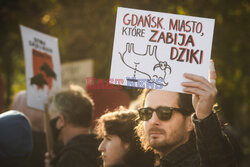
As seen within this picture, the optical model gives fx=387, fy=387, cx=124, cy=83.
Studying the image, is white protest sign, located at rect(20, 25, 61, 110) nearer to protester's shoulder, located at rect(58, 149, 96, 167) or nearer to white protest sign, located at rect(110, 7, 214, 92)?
protester's shoulder, located at rect(58, 149, 96, 167)

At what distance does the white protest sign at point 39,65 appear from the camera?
12.2ft

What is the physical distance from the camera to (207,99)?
6.37ft

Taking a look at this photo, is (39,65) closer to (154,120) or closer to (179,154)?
(154,120)

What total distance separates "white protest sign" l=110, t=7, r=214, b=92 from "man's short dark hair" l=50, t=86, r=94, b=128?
1264 mm

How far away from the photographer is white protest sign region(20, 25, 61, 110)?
3707mm

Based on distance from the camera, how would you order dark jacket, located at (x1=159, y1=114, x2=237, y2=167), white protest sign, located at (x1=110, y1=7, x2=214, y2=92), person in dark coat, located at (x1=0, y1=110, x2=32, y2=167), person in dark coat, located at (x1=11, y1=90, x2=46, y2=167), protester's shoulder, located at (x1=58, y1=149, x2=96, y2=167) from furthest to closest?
person in dark coat, located at (x1=11, y1=90, x2=46, y2=167), protester's shoulder, located at (x1=58, y1=149, x2=96, y2=167), person in dark coat, located at (x1=0, y1=110, x2=32, y2=167), white protest sign, located at (x1=110, y1=7, x2=214, y2=92), dark jacket, located at (x1=159, y1=114, x2=237, y2=167)

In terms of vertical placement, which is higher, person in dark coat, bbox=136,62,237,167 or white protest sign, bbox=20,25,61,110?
white protest sign, bbox=20,25,61,110

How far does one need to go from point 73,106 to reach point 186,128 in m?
1.39

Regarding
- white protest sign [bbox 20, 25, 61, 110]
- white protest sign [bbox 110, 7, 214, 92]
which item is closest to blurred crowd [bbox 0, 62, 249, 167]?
white protest sign [bbox 110, 7, 214, 92]

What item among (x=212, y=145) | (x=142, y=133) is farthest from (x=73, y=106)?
(x=212, y=145)

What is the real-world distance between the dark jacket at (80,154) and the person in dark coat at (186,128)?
69cm

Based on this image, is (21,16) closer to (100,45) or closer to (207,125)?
(100,45)

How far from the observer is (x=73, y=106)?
346 centimetres

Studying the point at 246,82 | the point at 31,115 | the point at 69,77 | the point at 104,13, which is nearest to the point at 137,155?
the point at 31,115
